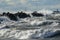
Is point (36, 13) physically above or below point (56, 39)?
above

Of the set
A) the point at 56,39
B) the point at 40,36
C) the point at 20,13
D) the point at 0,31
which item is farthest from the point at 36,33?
the point at 20,13

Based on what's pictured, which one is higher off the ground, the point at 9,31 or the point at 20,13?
the point at 20,13

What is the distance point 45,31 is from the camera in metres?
31.1

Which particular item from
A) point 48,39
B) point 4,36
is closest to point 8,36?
point 4,36

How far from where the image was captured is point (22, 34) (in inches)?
1256

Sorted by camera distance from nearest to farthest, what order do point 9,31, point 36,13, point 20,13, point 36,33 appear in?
1. point 36,33
2. point 9,31
3. point 20,13
4. point 36,13

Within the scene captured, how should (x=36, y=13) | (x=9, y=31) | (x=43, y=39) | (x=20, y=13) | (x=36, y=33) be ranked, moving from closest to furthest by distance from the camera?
(x=43, y=39) → (x=36, y=33) → (x=9, y=31) → (x=20, y=13) → (x=36, y=13)

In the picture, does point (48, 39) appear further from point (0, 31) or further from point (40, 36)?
point (0, 31)

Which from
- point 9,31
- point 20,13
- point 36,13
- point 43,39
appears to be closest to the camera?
Answer: point 43,39

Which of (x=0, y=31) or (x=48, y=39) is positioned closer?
(x=48, y=39)

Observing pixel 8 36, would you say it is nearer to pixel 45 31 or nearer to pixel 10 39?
pixel 10 39

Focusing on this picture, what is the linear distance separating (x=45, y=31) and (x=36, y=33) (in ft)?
3.41

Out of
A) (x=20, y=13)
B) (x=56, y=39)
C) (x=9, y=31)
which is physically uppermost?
(x=20, y=13)

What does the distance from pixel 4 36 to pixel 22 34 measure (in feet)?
7.42
